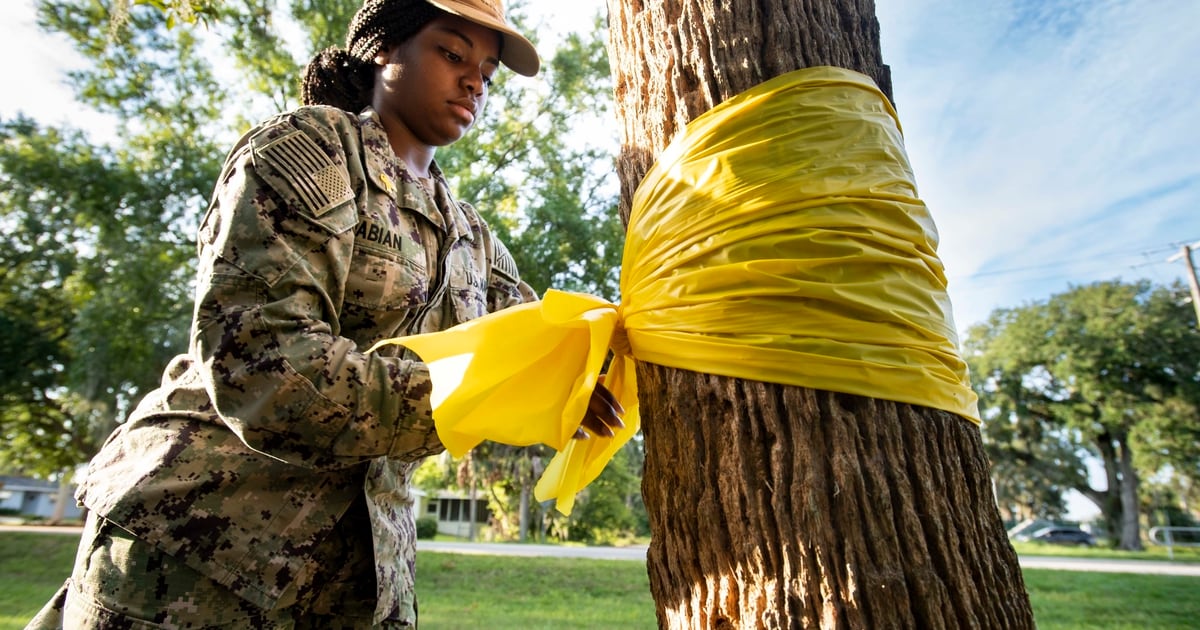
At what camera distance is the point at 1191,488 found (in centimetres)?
3944

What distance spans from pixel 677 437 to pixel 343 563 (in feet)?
2.94

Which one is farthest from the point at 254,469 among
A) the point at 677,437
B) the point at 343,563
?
the point at 677,437

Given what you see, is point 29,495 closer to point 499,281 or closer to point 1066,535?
point 499,281

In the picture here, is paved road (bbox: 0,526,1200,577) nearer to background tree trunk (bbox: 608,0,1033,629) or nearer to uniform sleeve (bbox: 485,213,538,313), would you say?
uniform sleeve (bbox: 485,213,538,313)

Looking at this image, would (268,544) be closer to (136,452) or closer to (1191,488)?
(136,452)

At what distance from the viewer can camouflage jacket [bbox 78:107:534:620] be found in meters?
1.19

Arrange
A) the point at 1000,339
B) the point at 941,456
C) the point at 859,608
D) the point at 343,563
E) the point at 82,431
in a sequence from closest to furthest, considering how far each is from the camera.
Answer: the point at 859,608
the point at 941,456
the point at 343,563
the point at 82,431
the point at 1000,339

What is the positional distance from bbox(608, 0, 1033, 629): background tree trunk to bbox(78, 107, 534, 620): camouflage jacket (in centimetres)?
51

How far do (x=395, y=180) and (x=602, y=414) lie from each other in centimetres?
86

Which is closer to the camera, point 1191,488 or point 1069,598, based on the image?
point 1069,598

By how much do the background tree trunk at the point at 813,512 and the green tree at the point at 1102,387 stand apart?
38.1 metres

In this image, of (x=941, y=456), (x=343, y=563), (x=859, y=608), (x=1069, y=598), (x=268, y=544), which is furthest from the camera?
(x=1069, y=598)

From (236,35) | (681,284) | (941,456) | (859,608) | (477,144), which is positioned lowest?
(859,608)

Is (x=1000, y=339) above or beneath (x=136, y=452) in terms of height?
above
